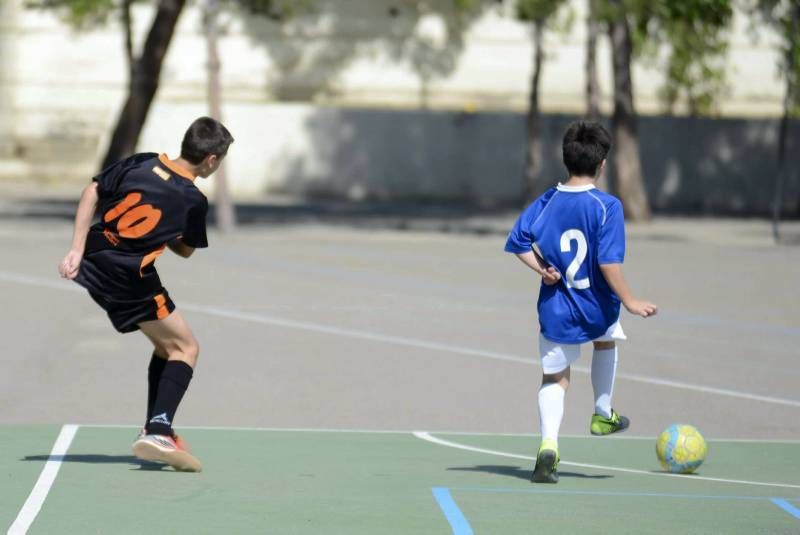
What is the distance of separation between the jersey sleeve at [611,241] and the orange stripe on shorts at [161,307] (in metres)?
2.11

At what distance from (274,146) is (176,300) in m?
27.5

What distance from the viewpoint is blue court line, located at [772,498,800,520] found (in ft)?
25.7

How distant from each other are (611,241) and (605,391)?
835mm

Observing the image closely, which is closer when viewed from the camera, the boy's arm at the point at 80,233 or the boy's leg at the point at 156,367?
the boy's arm at the point at 80,233

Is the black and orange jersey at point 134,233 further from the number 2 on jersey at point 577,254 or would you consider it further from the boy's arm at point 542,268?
the number 2 on jersey at point 577,254

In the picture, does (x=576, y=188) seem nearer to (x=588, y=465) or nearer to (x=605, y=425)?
(x=605, y=425)

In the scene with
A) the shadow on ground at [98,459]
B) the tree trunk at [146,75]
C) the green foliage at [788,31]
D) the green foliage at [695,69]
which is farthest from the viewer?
the green foliage at [695,69]

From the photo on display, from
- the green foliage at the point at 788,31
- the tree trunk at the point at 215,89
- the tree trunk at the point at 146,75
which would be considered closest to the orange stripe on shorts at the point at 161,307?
the tree trunk at the point at 215,89

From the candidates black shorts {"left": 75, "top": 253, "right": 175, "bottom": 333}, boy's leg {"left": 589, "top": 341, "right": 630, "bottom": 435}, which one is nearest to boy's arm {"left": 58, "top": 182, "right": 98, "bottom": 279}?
black shorts {"left": 75, "top": 253, "right": 175, "bottom": 333}

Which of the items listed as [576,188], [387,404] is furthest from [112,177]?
[387,404]

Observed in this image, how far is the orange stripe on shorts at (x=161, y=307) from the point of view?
8.54m

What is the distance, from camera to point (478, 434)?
1088 cm

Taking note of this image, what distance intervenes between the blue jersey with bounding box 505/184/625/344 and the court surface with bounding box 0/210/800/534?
0.81 meters

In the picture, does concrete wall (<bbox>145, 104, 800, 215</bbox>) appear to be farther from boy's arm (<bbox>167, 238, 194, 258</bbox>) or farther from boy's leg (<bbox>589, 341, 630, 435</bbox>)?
boy's arm (<bbox>167, 238, 194, 258</bbox>)
